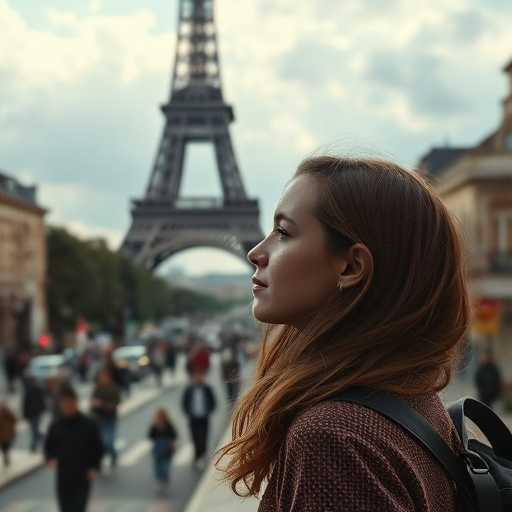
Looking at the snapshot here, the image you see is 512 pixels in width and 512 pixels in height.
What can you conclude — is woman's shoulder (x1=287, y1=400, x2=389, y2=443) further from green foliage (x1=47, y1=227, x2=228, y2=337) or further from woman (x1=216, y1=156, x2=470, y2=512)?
green foliage (x1=47, y1=227, x2=228, y2=337)

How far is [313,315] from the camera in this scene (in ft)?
6.53

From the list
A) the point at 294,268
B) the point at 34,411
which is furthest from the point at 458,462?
the point at 34,411

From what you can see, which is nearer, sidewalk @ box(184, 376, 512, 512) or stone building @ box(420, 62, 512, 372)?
sidewalk @ box(184, 376, 512, 512)

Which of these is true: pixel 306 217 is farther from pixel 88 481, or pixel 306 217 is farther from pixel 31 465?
pixel 31 465

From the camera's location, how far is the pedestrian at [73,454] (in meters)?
10.8

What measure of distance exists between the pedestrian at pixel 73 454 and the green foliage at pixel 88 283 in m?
60.6

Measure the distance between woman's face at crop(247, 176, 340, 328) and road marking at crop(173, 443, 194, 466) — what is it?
16.8 meters

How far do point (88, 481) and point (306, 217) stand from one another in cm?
936

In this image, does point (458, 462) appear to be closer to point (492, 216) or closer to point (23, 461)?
point (23, 461)

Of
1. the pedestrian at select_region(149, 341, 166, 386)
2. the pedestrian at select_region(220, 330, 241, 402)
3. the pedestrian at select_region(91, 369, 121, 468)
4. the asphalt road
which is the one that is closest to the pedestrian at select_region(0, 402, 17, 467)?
the asphalt road

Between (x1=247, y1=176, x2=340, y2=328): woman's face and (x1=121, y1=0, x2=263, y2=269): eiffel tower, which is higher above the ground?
(x1=121, y1=0, x2=263, y2=269): eiffel tower

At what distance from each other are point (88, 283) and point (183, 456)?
5515 cm

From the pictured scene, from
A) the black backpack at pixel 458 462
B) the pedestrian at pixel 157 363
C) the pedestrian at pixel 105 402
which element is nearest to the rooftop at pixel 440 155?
the pedestrian at pixel 157 363

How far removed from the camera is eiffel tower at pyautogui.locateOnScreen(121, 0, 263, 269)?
7412 cm
